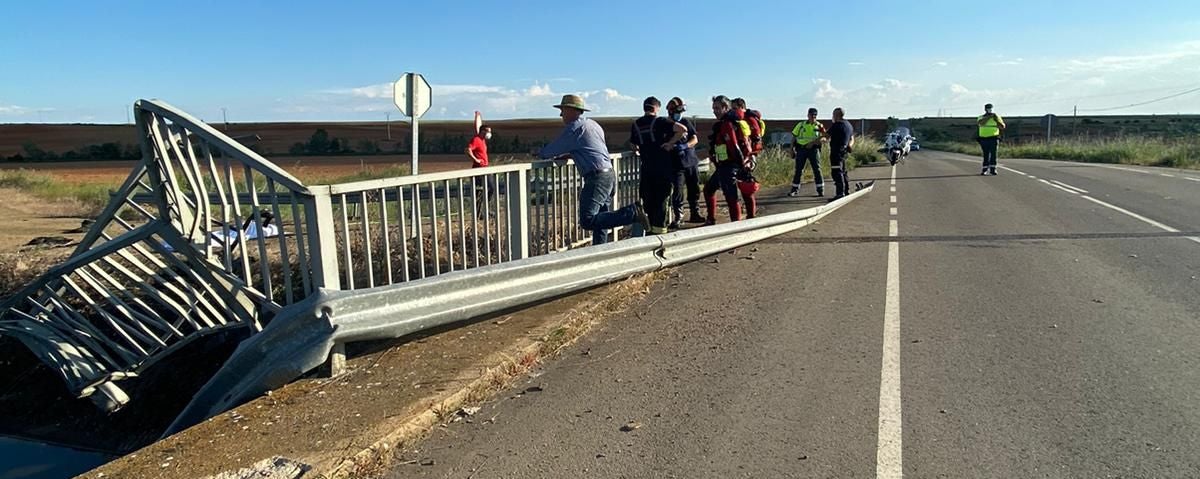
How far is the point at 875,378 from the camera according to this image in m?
4.36

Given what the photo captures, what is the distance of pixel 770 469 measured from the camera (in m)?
3.30

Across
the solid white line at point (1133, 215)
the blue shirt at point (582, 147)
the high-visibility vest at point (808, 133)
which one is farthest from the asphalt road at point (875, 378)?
the high-visibility vest at point (808, 133)

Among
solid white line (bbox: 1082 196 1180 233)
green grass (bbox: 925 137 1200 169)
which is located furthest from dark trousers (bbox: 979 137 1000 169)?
green grass (bbox: 925 137 1200 169)

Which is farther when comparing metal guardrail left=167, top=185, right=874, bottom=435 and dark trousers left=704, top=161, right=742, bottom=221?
dark trousers left=704, top=161, right=742, bottom=221

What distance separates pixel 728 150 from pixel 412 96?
442 cm

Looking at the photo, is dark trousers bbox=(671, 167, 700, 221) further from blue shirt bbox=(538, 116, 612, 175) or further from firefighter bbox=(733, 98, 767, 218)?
blue shirt bbox=(538, 116, 612, 175)

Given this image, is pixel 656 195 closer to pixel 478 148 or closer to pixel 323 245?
pixel 323 245

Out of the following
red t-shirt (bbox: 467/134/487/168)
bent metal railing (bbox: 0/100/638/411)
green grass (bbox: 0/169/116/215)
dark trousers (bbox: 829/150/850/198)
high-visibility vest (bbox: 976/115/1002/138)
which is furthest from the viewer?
A: green grass (bbox: 0/169/116/215)

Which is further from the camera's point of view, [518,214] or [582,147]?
[582,147]

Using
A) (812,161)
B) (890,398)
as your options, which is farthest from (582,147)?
(812,161)

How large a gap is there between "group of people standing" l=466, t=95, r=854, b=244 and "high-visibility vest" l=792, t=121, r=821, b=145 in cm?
313

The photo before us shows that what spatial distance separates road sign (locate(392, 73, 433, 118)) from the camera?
10547 millimetres

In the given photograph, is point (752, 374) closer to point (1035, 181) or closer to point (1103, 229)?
point (1103, 229)

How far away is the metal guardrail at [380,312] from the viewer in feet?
14.1
